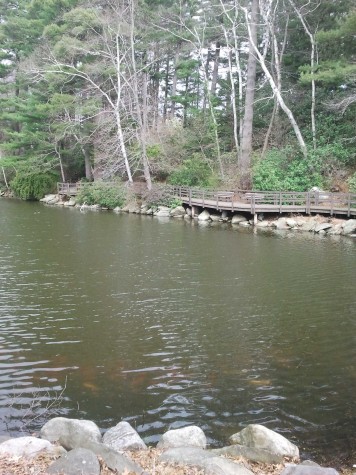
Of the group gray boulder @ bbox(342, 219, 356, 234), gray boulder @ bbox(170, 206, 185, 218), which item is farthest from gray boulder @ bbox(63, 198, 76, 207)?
gray boulder @ bbox(342, 219, 356, 234)

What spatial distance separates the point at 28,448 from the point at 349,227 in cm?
1630

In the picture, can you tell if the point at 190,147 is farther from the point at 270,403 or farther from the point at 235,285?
the point at 270,403

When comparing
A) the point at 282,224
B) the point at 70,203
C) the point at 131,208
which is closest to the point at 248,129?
the point at 282,224

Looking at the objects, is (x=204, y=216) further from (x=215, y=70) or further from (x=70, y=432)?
(x=70, y=432)

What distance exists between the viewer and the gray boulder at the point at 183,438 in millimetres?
4297

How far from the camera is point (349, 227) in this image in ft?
57.8

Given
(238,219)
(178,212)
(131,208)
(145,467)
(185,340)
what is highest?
(131,208)

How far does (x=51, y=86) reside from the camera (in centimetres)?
3028

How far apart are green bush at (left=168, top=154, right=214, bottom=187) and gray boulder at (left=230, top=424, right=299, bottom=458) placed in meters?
22.1

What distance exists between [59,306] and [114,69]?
21376mm

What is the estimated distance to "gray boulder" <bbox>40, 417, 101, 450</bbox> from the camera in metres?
4.20

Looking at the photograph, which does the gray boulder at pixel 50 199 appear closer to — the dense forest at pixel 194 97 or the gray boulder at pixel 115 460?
the dense forest at pixel 194 97

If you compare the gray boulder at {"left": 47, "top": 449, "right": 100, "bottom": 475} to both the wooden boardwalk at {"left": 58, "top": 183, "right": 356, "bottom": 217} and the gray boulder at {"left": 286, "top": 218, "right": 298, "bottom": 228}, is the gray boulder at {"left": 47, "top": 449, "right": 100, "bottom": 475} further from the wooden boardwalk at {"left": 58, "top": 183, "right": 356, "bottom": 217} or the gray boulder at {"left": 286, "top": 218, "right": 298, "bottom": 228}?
the wooden boardwalk at {"left": 58, "top": 183, "right": 356, "bottom": 217}

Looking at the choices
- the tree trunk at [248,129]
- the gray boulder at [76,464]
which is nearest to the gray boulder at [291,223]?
the tree trunk at [248,129]
